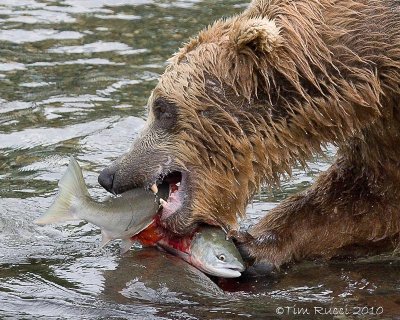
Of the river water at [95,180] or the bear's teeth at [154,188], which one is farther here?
the bear's teeth at [154,188]

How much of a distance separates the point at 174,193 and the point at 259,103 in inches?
29.8

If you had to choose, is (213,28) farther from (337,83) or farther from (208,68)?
(337,83)

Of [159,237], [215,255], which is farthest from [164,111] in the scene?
[215,255]

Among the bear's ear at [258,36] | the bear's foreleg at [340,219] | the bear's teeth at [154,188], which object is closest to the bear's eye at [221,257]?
the bear's teeth at [154,188]

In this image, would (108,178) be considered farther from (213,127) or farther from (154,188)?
(213,127)

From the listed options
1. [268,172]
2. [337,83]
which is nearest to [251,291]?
[268,172]

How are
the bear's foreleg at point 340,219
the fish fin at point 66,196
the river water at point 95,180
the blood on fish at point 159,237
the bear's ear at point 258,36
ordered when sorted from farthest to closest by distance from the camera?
1. the bear's foreleg at point 340,219
2. the blood on fish at point 159,237
3. the fish fin at point 66,196
4. the river water at point 95,180
5. the bear's ear at point 258,36

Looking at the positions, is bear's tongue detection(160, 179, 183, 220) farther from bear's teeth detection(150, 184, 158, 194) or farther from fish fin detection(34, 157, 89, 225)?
fish fin detection(34, 157, 89, 225)

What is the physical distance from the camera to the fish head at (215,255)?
21.5 feet

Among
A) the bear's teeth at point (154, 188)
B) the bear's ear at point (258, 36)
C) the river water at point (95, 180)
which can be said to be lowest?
the river water at point (95, 180)

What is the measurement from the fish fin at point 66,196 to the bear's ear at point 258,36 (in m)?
1.20

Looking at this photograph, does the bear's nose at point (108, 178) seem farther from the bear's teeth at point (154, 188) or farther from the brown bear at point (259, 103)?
the bear's teeth at point (154, 188)

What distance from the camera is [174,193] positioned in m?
6.78

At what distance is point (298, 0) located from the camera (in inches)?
261
